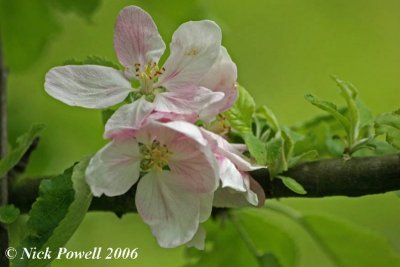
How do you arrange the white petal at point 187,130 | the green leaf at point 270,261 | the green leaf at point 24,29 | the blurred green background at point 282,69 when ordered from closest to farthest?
1. the white petal at point 187,130
2. the green leaf at point 270,261
3. the green leaf at point 24,29
4. the blurred green background at point 282,69

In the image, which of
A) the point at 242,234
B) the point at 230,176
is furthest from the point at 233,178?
the point at 242,234

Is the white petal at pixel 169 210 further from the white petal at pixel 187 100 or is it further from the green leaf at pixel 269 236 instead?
the green leaf at pixel 269 236

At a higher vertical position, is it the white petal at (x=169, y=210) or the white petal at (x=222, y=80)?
the white petal at (x=222, y=80)

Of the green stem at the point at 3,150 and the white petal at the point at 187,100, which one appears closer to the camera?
the white petal at the point at 187,100

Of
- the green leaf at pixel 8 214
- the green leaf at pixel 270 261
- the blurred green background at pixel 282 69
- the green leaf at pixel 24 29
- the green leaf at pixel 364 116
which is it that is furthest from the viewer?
the blurred green background at pixel 282 69

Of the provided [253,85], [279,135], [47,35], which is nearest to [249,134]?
[279,135]

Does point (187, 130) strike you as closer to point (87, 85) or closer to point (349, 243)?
point (87, 85)

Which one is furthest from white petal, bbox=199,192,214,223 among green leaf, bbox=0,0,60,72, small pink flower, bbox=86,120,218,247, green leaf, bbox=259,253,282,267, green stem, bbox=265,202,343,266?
green leaf, bbox=0,0,60,72

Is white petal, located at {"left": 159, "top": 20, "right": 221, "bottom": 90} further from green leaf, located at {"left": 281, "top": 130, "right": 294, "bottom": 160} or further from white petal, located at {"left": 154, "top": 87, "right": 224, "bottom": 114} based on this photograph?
green leaf, located at {"left": 281, "top": 130, "right": 294, "bottom": 160}

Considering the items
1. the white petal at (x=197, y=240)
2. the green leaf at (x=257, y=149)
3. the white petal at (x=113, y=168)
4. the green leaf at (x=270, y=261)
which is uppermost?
the white petal at (x=113, y=168)

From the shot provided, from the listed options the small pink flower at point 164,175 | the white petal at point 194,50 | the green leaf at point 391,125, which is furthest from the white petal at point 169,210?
the green leaf at point 391,125
